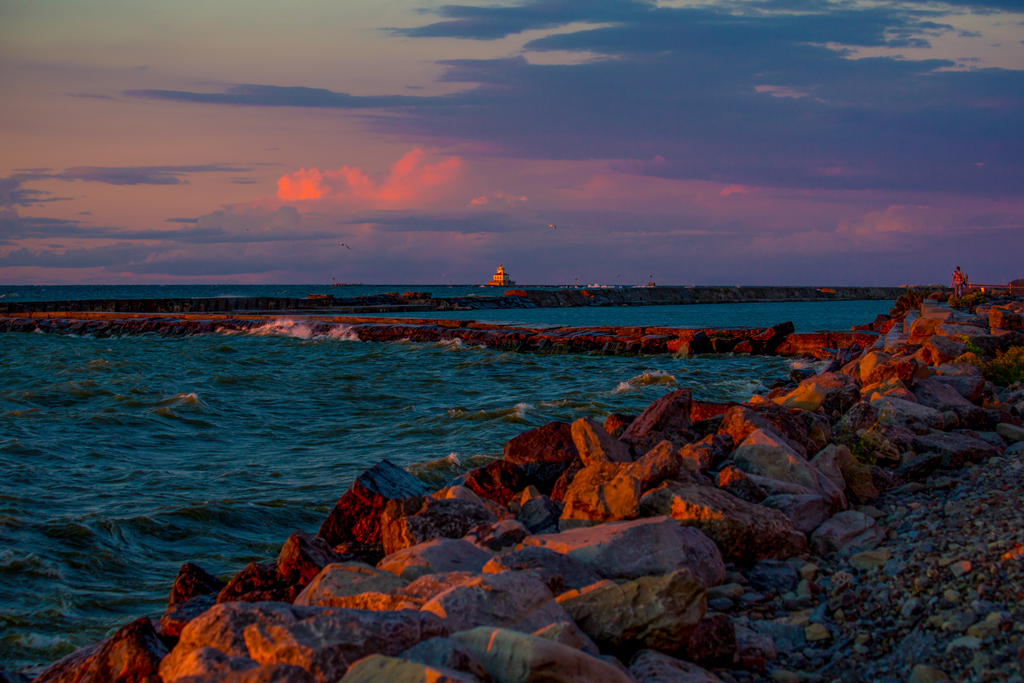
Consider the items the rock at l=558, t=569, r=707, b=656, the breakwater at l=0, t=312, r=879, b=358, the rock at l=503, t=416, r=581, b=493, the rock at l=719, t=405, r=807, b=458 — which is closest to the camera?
the rock at l=558, t=569, r=707, b=656

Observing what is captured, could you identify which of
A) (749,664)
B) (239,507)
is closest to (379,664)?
(749,664)

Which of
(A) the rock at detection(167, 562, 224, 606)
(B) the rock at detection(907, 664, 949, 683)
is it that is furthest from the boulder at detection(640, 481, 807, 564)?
(A) the rock at detection(167, 562, 224, 606)

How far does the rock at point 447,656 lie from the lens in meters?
2.40

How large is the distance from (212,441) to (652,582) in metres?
9.50

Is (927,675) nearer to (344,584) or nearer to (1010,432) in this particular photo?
(344,584)

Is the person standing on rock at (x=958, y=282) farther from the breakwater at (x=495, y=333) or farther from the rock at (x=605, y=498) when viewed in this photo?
the rock at (x=605, y=498)

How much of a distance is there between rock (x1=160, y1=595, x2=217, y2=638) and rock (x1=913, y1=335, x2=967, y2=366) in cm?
993

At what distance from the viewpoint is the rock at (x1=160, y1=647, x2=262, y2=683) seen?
2.43 m

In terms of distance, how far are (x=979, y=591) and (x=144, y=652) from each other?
377 centimetres

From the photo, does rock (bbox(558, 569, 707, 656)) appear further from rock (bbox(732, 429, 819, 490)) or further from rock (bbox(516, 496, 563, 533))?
rock (bbox(732, 429, 819, 490))

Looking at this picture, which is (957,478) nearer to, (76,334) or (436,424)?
(436,424)

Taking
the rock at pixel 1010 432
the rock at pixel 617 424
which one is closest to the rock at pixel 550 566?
the rock at pixel 617 424

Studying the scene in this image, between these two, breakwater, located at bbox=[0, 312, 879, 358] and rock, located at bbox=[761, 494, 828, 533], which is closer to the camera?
rock, located at bbox=[761, 494, 828, 533]

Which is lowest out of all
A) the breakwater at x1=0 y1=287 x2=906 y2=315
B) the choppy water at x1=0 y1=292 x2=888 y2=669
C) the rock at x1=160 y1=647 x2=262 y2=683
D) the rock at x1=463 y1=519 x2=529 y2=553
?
the choppy water at x1=0 y1=292 x2=888 y2=669
